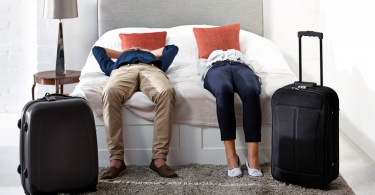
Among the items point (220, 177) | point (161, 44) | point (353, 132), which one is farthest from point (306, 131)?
point (161, 44)

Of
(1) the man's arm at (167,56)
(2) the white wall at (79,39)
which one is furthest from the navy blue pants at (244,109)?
(2) the white wall at (79,39)

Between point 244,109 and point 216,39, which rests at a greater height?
point 216,39

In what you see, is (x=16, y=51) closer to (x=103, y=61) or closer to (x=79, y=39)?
(x=79, y=39)

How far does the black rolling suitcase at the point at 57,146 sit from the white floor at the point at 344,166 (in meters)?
0.30

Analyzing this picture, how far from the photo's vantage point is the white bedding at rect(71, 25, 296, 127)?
402 centimetres

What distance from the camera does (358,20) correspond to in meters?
4.51

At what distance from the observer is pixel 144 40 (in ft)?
16.3

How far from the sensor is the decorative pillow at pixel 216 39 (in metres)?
4.92

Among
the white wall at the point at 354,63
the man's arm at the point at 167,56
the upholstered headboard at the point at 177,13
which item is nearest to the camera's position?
the white wall at the point at 354,63

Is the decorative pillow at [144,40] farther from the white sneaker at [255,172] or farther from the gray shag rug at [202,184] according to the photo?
the white sneaker at [255,172]

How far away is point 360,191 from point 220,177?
0.74 metres

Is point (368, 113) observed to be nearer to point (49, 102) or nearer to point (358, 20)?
point (358, 20)

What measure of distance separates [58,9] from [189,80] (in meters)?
1.25

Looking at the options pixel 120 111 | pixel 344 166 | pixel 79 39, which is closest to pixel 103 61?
pixel 120 111
